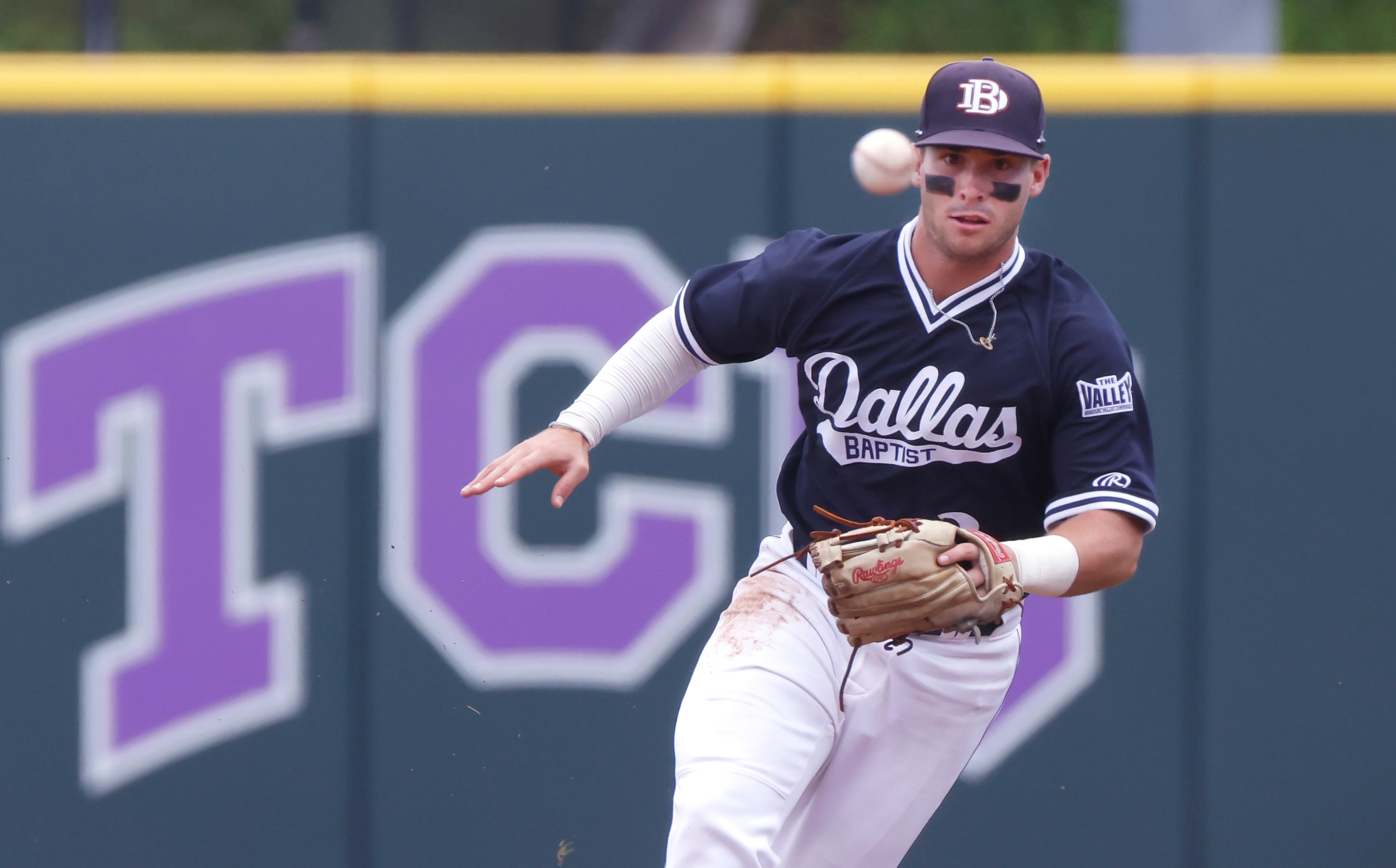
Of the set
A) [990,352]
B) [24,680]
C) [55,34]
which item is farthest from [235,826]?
[55,34]

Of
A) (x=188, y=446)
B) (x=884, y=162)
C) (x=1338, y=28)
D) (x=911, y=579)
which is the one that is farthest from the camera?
(x=1338, y=28)

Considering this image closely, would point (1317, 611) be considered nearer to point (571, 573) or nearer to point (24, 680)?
point (571, 573)

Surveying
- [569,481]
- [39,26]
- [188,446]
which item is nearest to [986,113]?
[569,481]

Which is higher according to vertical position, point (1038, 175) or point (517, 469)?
point (1038, 175)

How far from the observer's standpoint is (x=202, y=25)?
784cm

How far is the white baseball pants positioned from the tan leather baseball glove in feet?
0.92

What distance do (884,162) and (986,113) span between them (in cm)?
84

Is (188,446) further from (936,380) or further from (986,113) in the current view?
(986,113)

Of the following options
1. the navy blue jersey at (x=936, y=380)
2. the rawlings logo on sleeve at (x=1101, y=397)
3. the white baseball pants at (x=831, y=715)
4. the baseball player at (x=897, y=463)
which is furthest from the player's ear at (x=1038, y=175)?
the white baseball pants at (x=831, y=715)

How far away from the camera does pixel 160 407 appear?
3.71 m

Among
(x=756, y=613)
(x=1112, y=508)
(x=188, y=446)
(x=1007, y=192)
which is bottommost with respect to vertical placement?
(x=756, y=613)

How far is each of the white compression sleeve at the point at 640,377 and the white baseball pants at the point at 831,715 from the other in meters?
0.39

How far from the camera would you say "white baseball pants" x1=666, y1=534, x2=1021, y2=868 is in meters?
2.57

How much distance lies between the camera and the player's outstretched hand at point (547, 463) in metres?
2.51
